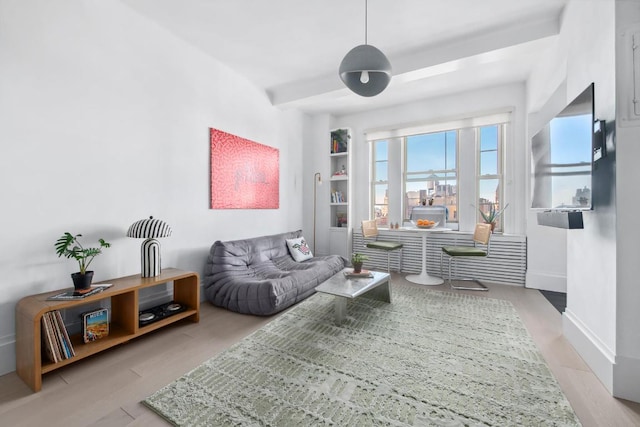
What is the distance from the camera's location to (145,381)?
1.71 m

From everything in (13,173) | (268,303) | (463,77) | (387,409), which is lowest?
(387,409)

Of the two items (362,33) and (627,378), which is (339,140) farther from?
(627,378)

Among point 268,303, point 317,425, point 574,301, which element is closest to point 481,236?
point 574,301

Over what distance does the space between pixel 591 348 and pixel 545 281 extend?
83.9 inches

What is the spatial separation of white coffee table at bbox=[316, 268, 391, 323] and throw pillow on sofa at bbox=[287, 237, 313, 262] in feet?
3.78

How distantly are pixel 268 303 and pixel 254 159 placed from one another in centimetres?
215

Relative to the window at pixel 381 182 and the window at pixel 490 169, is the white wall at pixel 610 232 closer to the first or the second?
the window at pixel 490 169

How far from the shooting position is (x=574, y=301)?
7.12ft

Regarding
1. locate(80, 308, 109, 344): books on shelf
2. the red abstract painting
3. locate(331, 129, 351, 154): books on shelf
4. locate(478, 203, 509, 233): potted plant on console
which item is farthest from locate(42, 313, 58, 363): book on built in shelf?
locate(478, 203, 509, 233): potted plant on console

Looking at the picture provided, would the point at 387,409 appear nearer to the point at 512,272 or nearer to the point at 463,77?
the point at 512,272

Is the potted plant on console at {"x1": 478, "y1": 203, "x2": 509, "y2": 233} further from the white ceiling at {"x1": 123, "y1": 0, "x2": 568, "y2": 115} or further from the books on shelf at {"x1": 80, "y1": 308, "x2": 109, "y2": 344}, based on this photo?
the books on shelf at {"x1": 80, "y1": 308, "x2": 109, "y2": 344}

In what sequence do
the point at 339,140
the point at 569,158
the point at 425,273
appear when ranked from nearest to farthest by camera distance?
1. the point at 569,158
2. the point at 425,273
3. the point at 339,140

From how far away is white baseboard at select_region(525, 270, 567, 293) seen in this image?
3.52m

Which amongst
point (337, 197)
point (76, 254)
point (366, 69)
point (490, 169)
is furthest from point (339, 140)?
point (76, 254)
